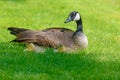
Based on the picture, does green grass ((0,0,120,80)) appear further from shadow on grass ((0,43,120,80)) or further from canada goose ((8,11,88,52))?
canada goose ((8,11,88,52))

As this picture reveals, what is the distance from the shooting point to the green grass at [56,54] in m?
12.1

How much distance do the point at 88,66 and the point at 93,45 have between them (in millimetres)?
4857

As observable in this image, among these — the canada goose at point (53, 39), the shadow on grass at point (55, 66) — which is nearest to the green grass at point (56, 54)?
the shadow on grass at point (55, 66)

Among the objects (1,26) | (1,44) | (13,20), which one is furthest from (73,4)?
(1,44)

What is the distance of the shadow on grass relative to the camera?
12.0 m

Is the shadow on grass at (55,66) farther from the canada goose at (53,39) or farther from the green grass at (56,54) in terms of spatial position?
the canada goose at (53,39)

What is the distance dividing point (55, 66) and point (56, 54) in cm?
147

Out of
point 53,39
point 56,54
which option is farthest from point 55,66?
point 53,39

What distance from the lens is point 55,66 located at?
1291 cm

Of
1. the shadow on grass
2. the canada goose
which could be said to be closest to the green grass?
the shadow on grass

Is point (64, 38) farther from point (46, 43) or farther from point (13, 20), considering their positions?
point (13, 20)

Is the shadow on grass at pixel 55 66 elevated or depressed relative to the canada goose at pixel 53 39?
depressed

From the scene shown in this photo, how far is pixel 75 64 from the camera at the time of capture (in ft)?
43.7

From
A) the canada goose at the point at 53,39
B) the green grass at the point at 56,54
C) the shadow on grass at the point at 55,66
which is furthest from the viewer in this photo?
the canada goose at the point at 53,39
